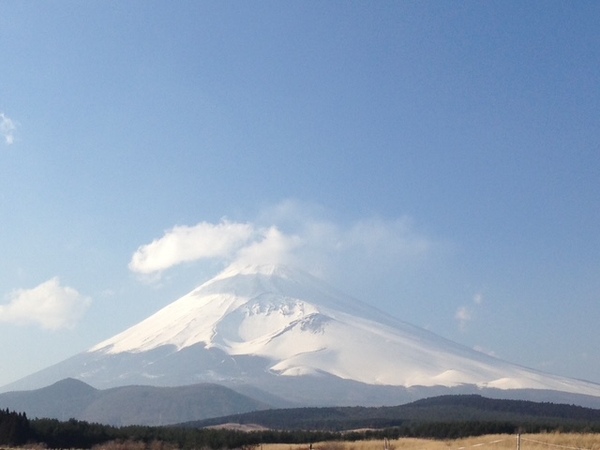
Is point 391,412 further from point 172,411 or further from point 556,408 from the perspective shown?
point 172,411

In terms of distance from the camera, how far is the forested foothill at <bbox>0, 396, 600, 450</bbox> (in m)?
45.3

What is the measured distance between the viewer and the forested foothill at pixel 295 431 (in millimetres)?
45344

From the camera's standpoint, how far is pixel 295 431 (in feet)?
218

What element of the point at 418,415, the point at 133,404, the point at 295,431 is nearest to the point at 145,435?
the point at 295,431

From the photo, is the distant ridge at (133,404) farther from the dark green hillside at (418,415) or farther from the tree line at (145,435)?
the tree line at (145,435)

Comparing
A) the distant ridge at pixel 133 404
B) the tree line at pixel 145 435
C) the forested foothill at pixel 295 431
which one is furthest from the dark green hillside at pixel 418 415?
the distant ridge at pixel 133 404

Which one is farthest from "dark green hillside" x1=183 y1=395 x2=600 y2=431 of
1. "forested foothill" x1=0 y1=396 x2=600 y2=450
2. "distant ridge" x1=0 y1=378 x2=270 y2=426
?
"distant ridge" x1=0 y1=378 x2=270 y2=426

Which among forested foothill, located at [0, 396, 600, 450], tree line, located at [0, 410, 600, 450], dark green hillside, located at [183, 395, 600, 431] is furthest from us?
dark green hillside, located at [183, 395, 600, 431]

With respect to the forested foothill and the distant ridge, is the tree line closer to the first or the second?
the forested foothill

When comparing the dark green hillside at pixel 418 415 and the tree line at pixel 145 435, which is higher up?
the dark green hillside at pixel 418 415

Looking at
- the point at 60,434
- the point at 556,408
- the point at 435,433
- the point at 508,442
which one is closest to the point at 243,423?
the point at 556,408

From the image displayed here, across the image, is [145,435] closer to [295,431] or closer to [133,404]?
[295,431]

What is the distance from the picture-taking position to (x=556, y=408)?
102m

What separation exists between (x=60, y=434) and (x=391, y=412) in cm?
6597
